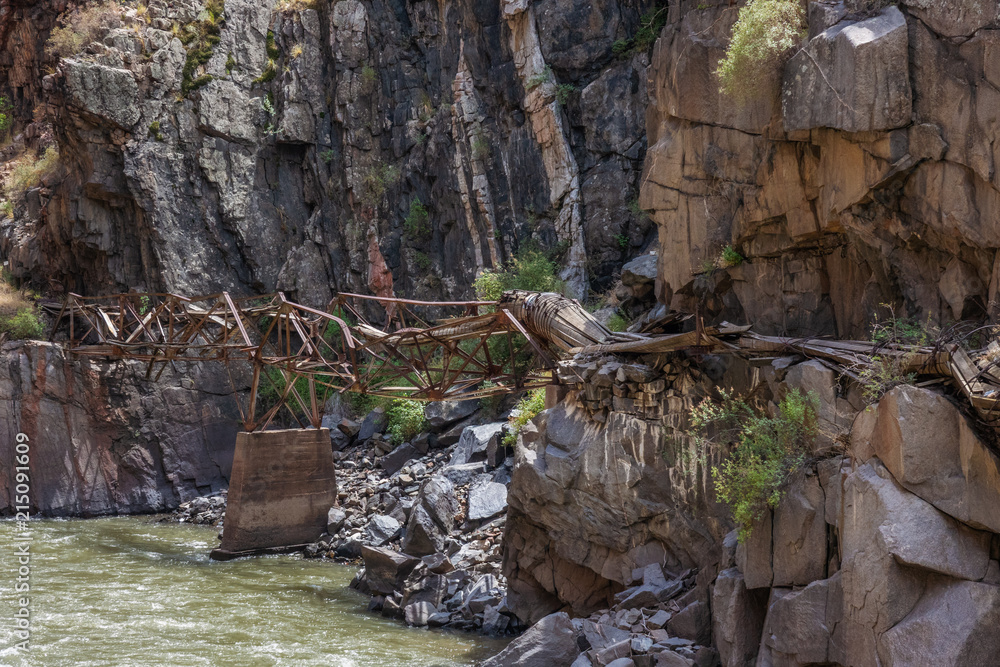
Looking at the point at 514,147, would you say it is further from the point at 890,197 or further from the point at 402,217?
the point at 890,197

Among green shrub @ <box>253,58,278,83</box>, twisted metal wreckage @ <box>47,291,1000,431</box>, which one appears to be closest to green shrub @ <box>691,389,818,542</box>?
twisted metal wreckage @ <box>47,291,1000,431</box>

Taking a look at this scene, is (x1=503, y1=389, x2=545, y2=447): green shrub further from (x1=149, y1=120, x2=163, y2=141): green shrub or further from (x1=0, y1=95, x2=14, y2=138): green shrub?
(x1=0, y1=95, x2=14, y2=138): green shrub

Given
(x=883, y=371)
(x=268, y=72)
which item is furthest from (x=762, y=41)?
(x=268, y=72)

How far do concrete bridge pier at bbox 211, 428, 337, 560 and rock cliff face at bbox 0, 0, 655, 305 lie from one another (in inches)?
349

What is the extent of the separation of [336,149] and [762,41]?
70.0 feet

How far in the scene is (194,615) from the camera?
490 inches

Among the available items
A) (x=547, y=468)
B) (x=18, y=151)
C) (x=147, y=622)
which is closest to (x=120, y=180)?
(x=18, y=151)

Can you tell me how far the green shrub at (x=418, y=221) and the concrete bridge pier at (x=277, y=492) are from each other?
1094 cm

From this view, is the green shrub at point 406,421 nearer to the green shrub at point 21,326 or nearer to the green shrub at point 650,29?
the green shrub at point 21,326

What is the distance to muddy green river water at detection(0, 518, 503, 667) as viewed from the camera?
34.0 feet

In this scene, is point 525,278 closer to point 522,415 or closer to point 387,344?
point 522,415

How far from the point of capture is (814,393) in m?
7.31

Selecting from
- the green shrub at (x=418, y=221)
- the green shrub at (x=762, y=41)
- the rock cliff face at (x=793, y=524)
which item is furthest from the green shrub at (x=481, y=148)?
the green shrub at (x=762, y=41)

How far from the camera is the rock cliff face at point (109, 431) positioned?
22359 mm
